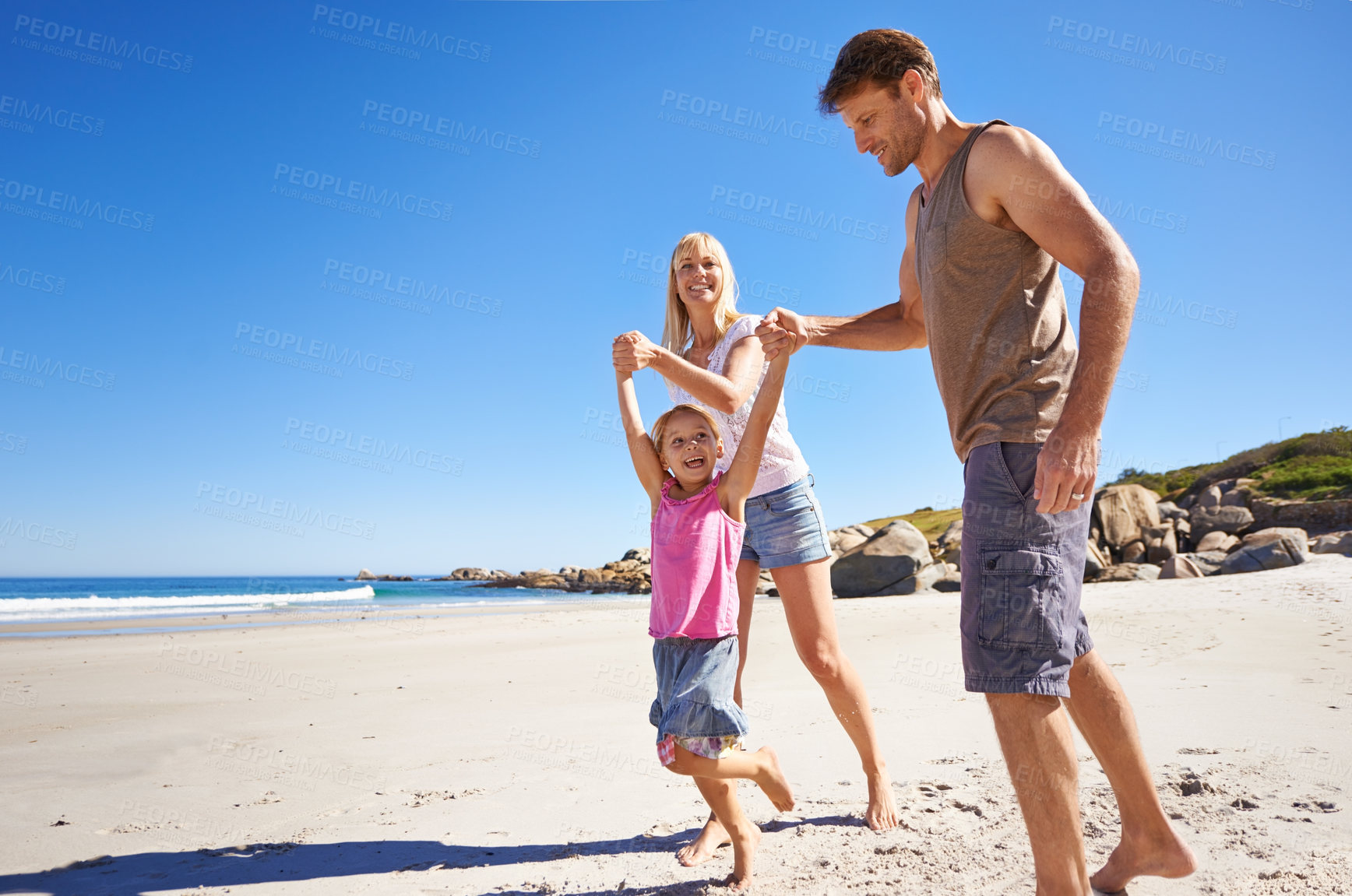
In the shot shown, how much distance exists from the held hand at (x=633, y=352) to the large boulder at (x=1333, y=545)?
50.0 ft

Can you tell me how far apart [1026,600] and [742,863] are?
126 cm

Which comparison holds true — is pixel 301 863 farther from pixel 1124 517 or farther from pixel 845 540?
pixel 1124 517

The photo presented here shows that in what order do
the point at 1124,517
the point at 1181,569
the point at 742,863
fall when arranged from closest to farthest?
the point at 742,863, the point at 1181,569, the point at 1124,517

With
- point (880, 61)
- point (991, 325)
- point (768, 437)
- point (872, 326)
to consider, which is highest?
point (880, 61)

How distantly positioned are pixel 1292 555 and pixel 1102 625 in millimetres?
6787

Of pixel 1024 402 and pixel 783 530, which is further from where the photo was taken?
pixel 783 530

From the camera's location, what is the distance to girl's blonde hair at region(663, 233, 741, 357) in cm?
314

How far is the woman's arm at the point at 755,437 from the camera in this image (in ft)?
8.44

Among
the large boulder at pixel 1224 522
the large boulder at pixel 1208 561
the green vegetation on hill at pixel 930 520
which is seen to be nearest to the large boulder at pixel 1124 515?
the large boulder at pixel 1224 522

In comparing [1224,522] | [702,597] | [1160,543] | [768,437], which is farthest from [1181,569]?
[702,597]

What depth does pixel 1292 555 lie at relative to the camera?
38.8 ft

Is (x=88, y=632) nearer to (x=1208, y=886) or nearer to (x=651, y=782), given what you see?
(x=651, y=782)

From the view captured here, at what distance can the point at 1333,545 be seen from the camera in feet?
44.3

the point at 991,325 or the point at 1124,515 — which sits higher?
the point at 991,325
